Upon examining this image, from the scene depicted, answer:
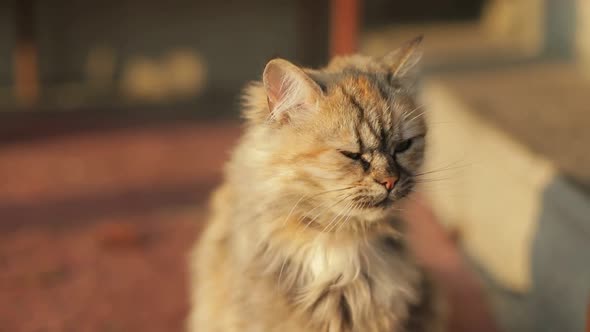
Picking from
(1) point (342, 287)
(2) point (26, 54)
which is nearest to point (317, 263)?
(1) point (342, 287)

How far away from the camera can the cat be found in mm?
1711

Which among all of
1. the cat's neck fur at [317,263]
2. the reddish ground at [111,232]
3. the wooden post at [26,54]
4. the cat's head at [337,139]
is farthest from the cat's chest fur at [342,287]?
the wooden post at [26,54]

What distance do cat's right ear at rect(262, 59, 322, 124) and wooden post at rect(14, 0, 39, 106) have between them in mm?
3929

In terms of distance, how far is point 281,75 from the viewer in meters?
1.71

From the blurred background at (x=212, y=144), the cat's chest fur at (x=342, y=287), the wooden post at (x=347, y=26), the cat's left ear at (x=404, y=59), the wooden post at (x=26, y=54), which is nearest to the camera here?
the cat's chest fur at (x=342, y=287)

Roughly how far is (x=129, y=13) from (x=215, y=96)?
1.00 m

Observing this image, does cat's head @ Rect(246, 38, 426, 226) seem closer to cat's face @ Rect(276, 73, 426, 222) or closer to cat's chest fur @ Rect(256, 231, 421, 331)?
cat's face @ Rect(276, 73, 426, 222)

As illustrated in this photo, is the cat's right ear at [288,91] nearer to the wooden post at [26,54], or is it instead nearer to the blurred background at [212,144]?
the blurred background at [212,144]

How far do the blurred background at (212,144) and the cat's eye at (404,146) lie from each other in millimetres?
459

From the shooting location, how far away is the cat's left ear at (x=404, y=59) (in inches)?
76.0

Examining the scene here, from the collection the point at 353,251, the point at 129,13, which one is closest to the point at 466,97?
the point at 353,251

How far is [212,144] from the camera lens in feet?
15.2

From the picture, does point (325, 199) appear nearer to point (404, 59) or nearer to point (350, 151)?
point (350, 151)

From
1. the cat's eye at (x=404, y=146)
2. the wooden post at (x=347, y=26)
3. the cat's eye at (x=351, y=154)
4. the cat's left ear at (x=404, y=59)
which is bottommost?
the cat's eye at (x=351, y=154)
